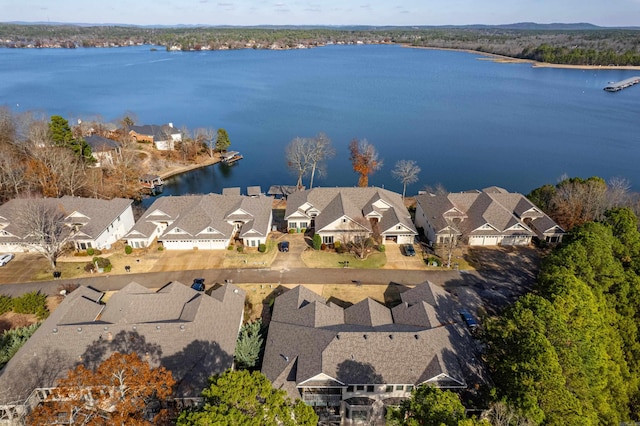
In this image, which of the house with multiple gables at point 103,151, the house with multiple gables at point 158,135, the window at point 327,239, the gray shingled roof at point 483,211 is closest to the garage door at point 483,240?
the gray shingled roof at point 483,211

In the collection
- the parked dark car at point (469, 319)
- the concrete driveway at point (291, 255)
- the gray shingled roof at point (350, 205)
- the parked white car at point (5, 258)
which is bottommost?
the parked white car at point (5, 258)

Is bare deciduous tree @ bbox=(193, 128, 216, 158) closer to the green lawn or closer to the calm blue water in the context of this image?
the calm blue water

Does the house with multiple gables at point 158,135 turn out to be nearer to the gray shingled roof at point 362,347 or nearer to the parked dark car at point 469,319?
the gray shingled roof at point 362,347

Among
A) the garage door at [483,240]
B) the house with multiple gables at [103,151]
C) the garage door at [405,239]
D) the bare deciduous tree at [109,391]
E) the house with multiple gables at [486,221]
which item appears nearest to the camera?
the bare deciduous tree at [109,391]

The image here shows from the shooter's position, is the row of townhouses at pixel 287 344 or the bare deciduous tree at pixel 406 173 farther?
the bare deciduous tree at pixel 406 173

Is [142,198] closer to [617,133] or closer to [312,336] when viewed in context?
[312,336]

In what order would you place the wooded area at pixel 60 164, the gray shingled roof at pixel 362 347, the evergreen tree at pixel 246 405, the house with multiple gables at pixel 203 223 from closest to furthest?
the evergreen tree at pixel 246 405 → the gray shingled roof at pixel 362 347 → the house with multiple gables at pixel 203 223 → the wooded area at pixel 60 164

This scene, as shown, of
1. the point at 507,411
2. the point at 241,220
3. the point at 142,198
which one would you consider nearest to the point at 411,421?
the point at 507,411

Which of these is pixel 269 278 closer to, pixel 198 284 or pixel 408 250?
pixel 198 284
